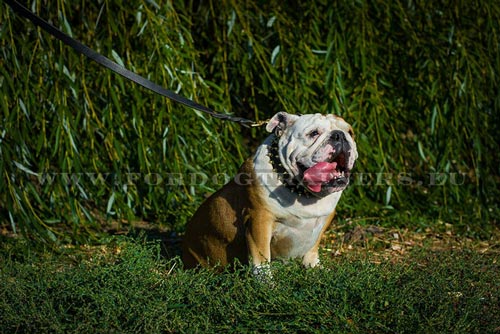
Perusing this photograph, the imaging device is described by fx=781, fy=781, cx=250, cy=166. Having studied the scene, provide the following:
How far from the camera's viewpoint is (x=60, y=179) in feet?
17.5

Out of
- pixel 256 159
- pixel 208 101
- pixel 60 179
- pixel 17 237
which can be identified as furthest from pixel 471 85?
pixel 17 237

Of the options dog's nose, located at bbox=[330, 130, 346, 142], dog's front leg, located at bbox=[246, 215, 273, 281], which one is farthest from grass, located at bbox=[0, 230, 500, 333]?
dog's nose, located at bbox=[330, 130, 346, 142]

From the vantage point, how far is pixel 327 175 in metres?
3.60

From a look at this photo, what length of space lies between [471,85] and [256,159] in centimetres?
244

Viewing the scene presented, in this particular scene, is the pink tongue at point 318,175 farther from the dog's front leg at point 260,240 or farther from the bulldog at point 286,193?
the dog's front leg at point 260,240

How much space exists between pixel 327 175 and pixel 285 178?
21cm

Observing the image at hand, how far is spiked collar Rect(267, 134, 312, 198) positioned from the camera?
3686 mm

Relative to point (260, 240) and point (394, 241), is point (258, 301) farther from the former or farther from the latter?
point (394, 241)

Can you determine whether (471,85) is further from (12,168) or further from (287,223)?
(12,168)

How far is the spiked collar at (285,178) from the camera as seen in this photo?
3.69 meters

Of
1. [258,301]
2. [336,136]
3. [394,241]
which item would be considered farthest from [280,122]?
[394,241]

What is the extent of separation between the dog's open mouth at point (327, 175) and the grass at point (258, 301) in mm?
380

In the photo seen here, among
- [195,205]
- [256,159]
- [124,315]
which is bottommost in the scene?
[195,205]

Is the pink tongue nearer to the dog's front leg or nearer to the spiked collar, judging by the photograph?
the spiked collar
